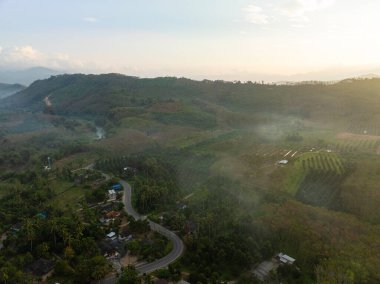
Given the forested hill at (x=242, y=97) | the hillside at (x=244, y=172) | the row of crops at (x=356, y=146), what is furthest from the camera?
the forested hill at (x=242, y=97)

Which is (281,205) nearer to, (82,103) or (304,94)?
(304,94)

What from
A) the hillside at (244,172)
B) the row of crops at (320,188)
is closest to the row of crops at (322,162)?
the hillside at (244,172)

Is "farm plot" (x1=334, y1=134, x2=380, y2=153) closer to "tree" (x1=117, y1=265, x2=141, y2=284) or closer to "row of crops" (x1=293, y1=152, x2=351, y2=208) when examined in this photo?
"row of crops" (x1=293, y1=152, x2=351, y2=208)

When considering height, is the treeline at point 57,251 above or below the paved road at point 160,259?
above

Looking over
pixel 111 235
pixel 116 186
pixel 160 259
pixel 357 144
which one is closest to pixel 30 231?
pixel 111 235

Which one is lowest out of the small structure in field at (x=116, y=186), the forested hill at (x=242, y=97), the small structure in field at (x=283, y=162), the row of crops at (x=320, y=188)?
the small structure in field at (x=116, y=186)

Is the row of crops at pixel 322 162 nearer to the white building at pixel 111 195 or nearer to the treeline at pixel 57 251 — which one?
the white building at pixel 111 195

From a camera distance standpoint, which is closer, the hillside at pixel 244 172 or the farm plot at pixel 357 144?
the hillside at pixel 244 172

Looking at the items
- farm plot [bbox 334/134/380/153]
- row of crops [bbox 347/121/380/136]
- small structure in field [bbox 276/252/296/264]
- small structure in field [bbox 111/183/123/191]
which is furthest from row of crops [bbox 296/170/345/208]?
row of crops [bbox 347/121/380/136]

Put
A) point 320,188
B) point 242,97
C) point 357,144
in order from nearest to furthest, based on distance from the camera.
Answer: point 320,188
point 357,144
point 242,97

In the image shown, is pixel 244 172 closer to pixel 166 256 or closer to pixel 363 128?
pixel 166 256
